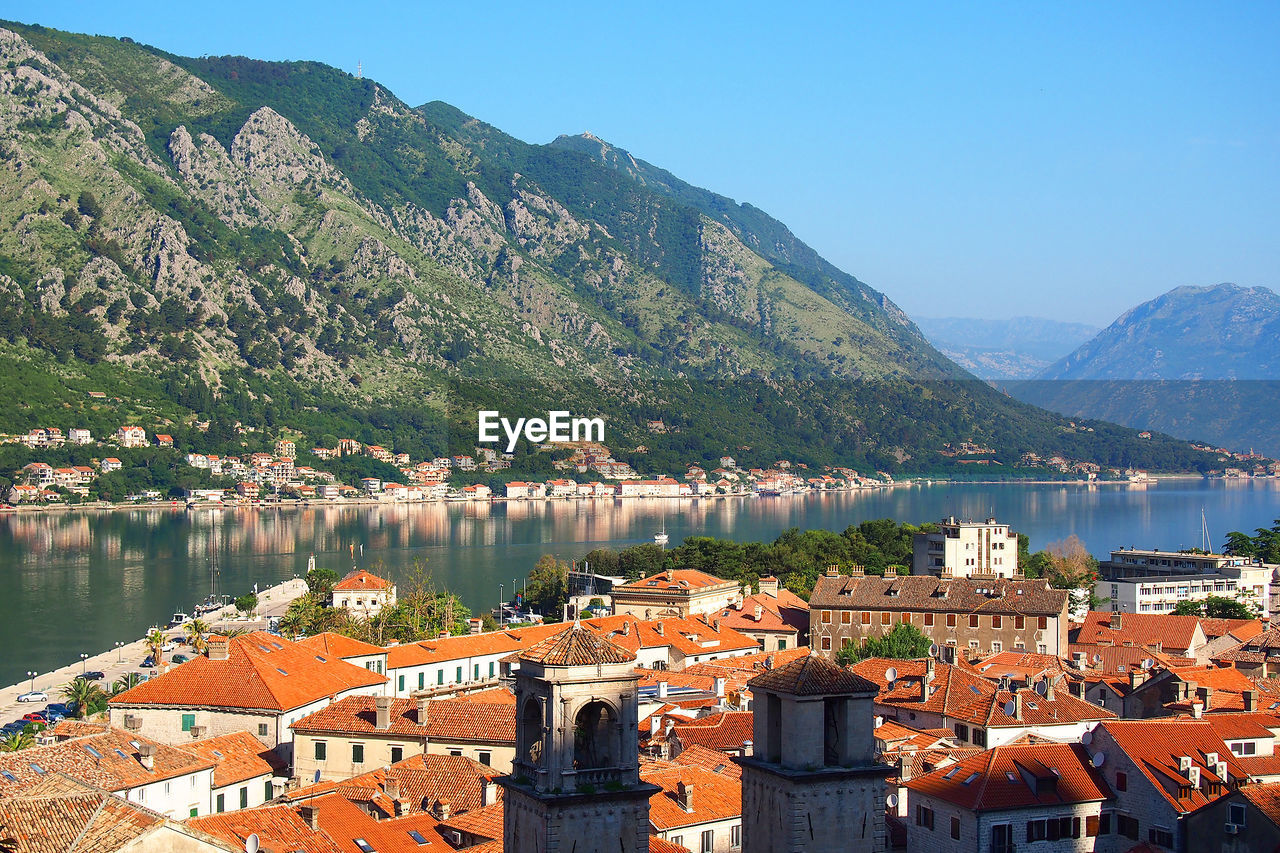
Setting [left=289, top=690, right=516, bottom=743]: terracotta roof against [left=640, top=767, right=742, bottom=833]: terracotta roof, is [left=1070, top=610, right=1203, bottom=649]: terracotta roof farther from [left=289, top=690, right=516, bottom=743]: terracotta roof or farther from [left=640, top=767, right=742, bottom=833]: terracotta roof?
[left=640, top=767, right=742, bottom=833]: terracotta roof

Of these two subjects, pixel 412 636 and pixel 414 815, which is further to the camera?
pixel 412 636

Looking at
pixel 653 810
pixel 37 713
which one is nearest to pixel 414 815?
pixel 653 810

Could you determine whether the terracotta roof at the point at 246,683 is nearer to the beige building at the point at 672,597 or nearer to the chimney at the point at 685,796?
the chimney at the point at 685,796

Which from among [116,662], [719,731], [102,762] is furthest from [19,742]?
[116,662]

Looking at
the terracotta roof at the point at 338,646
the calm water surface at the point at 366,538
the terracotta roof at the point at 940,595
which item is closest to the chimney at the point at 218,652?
the terracotta roof at the point at 338,646

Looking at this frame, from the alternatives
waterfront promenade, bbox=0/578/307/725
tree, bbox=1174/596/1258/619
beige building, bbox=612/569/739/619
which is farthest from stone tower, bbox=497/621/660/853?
tree, bbox=1174/596/1258/619

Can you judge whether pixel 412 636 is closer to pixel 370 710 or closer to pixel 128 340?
pixel 370 710

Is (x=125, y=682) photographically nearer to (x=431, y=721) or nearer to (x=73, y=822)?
(x=431, y=721)
